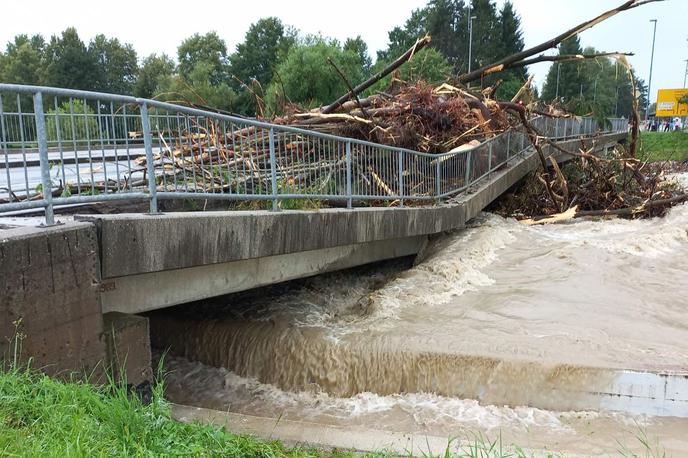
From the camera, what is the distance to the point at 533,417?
528 cm

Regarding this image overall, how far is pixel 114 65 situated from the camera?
70.9 meters

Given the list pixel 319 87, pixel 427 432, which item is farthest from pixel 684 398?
pixel 319 87

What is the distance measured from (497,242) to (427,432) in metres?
6.62

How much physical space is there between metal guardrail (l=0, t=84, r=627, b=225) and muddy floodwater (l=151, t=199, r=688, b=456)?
1855 millimetres

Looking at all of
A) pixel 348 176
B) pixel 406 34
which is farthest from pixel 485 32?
pixel 348 176

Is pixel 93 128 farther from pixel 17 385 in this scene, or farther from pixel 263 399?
pixel 263 399

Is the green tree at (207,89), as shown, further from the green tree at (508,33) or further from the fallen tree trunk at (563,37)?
the green tree at (508,33)

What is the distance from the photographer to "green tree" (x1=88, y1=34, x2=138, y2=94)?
68812 mm

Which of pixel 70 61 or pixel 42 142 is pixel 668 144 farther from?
pixel 70 61

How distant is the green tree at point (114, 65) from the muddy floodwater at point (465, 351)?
2734 inches

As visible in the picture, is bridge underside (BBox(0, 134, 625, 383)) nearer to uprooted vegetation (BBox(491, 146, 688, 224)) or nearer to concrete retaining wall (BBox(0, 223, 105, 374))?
concrete retaining wall (BBox(0, 223, 105, 374))

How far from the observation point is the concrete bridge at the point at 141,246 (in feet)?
12.1

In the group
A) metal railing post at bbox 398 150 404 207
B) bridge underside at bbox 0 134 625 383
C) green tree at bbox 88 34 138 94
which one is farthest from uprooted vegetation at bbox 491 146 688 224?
green tree at bbox 88 34 138 94

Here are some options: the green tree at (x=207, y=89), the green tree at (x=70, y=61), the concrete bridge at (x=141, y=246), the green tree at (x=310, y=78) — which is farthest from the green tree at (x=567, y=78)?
the concrete bridge at (x=141, y=246)
